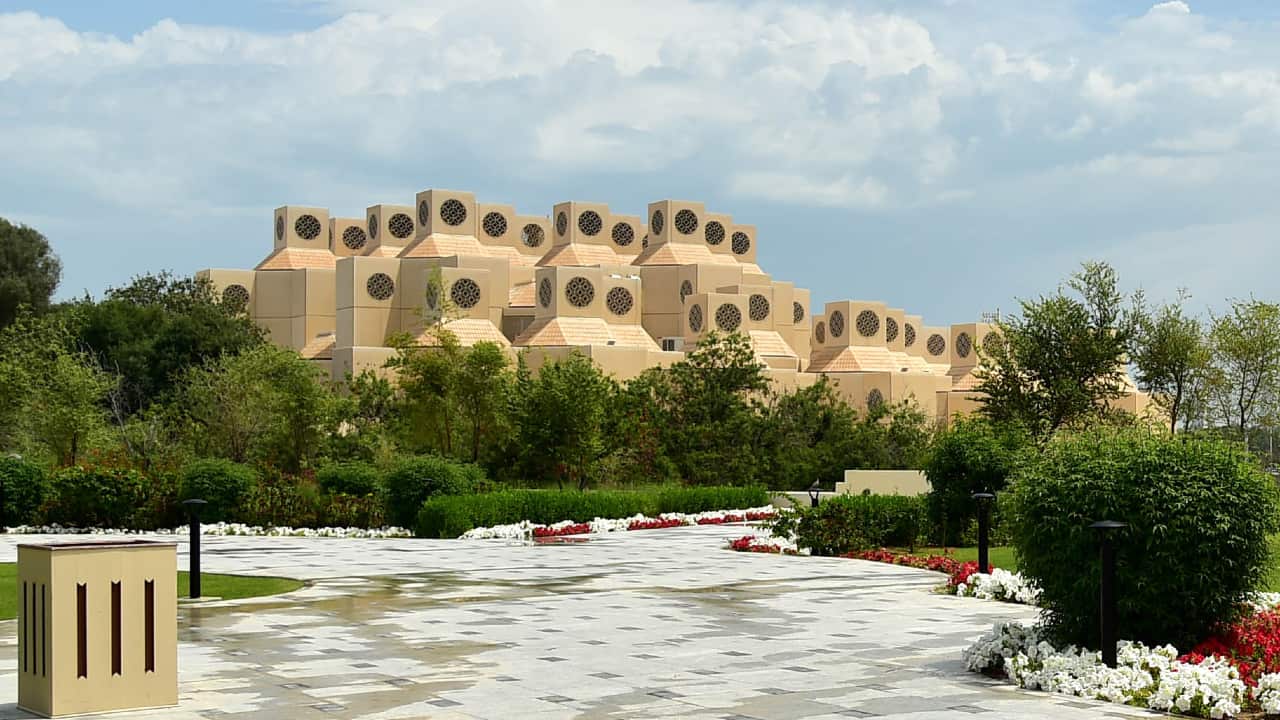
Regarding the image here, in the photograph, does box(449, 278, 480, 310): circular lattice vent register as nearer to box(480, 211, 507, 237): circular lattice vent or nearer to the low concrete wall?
box(480, 211, 507, 237): circular lattice vent

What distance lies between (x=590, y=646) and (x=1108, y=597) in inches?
159

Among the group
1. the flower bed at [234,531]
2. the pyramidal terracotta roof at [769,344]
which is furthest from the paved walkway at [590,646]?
the pyramidal terracotta roof at [769,344]

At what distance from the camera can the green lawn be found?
47.6 feet

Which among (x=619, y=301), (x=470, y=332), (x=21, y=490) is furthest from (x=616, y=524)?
(x=619, y=301)

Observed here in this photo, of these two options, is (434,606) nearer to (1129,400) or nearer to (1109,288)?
(1109,288)

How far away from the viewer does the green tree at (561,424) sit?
32.0 m

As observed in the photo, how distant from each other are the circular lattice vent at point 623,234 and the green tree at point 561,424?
98.9 ft

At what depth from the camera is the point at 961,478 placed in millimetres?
21750

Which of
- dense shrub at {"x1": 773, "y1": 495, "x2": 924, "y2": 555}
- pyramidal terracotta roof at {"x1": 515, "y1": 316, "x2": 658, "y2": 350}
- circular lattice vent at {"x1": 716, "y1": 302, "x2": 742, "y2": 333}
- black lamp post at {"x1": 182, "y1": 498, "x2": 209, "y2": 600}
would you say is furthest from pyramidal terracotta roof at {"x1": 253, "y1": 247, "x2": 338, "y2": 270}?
black lamp post at {"x1": 182, "y1": 498, "x2": 209, "y2": 600}

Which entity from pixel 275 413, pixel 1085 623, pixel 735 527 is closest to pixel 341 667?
pixel 1085 623

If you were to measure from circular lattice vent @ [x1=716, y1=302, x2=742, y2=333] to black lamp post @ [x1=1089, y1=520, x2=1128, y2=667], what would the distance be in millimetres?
43466

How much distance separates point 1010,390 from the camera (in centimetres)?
3334

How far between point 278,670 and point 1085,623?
18.1 feet

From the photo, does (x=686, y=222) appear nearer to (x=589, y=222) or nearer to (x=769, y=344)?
(x=589, y=222)
